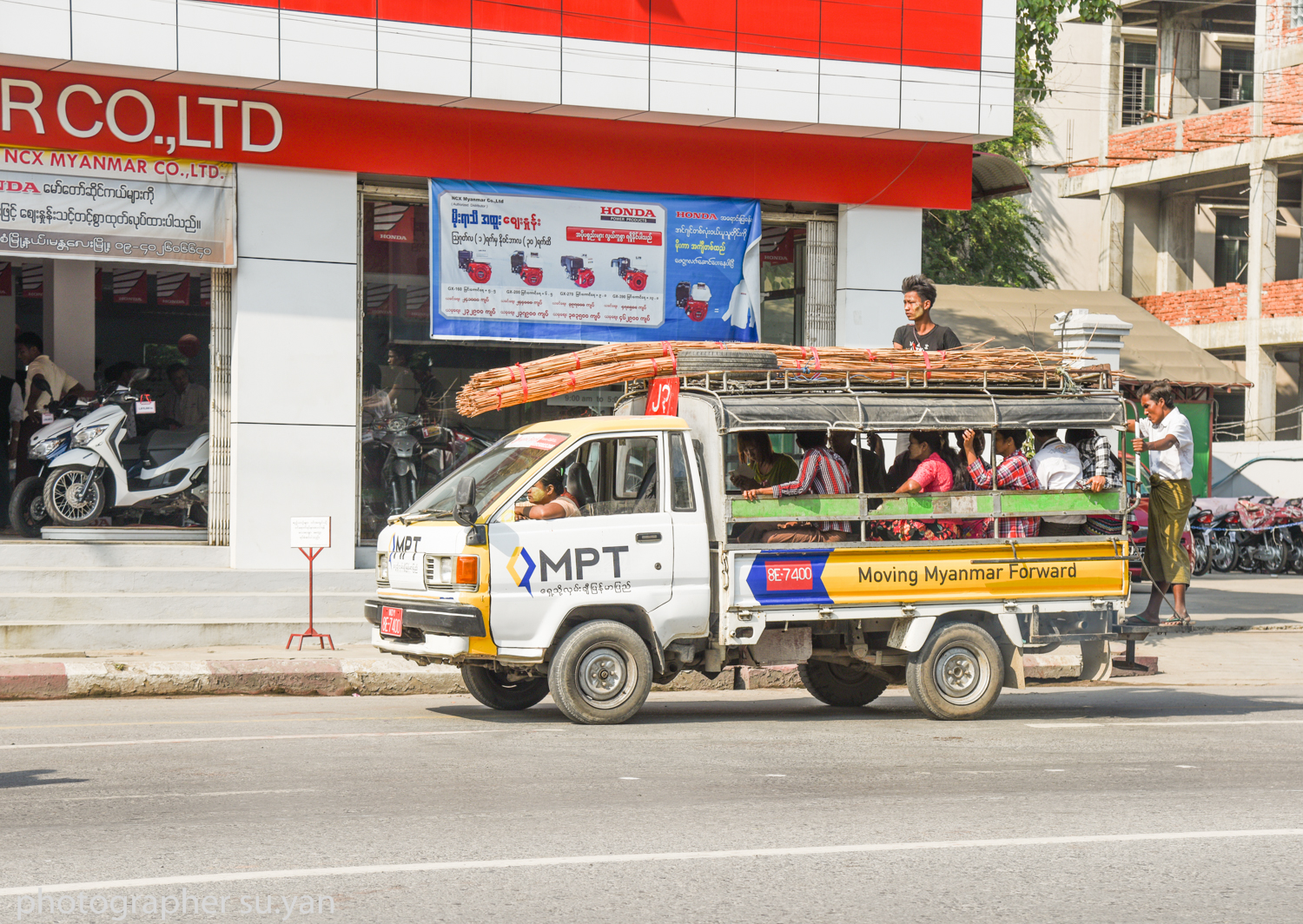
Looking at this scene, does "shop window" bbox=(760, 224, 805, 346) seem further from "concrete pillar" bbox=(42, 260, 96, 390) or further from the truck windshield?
"concrete pillar" bbox=(42, 260, 96, 390)

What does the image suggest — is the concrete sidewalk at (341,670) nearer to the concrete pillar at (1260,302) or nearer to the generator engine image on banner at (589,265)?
the generator engine image on banner at (589,265)

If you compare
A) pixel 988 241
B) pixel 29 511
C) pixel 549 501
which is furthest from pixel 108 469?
pixel 988 241

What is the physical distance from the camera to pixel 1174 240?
35656 mm

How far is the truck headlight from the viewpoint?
44.7 feet

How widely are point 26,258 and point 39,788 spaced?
819cm

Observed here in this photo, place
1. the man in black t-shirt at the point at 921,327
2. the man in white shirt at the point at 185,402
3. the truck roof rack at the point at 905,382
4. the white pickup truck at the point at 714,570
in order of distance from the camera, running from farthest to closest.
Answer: the man in white shirt at the point at 185,402, the man in black t-shirt at the point at 921,327, the truck roof rack at the point at 905,382, the white pickup truck at the point at 714,570

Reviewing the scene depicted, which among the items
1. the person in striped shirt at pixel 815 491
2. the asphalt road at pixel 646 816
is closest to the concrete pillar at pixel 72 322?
the asphalt road at pixel 646 816

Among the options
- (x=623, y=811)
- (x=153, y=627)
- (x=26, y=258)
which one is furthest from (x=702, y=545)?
(x=26, y=258)

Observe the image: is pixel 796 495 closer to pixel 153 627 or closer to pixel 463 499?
pixel 463 499

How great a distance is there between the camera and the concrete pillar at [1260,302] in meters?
31.5

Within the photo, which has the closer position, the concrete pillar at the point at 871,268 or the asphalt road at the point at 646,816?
the asphalt road at the point at 646,816

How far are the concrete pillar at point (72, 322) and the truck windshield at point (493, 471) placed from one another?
6811 millimetres

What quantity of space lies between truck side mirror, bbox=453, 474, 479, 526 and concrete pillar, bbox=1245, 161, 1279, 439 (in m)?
26.5

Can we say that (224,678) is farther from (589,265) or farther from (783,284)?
(783,284)
